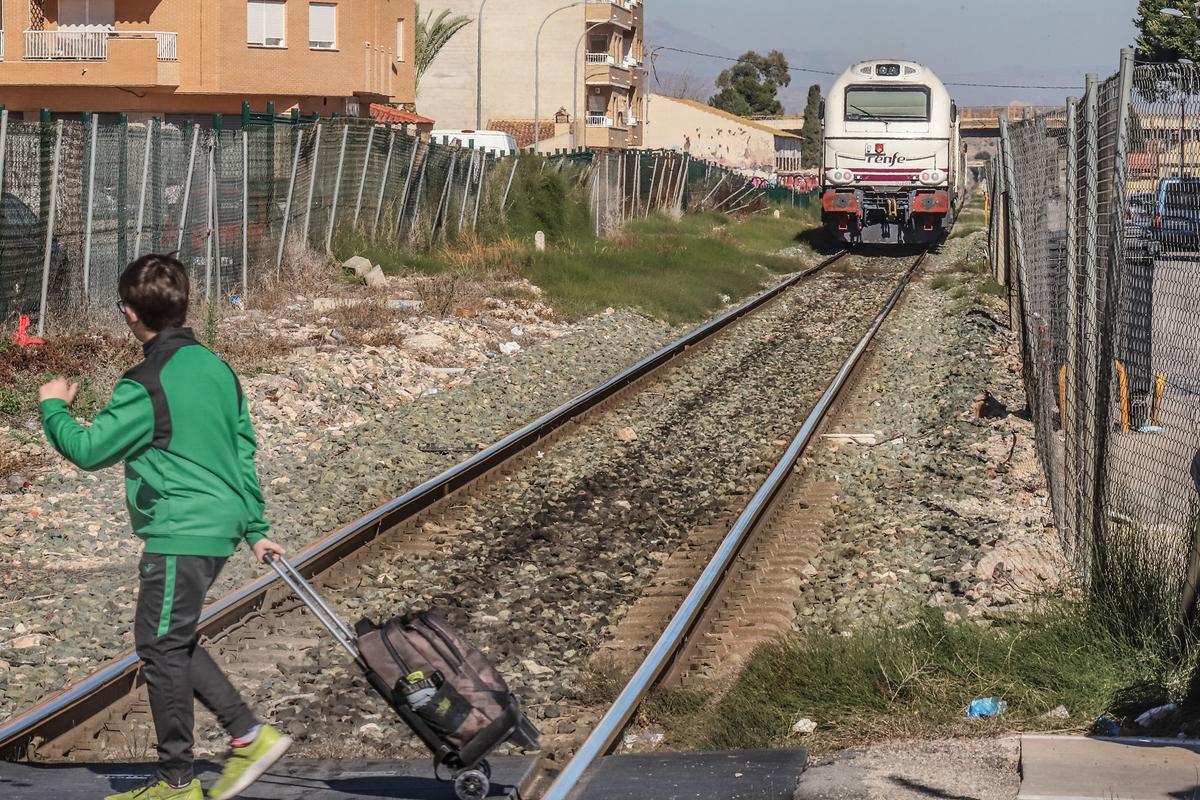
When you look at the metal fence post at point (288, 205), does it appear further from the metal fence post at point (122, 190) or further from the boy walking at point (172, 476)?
the boy walking at point (172, 476)

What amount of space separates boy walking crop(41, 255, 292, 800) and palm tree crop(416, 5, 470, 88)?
6535 cm

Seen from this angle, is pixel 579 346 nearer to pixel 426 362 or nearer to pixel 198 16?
pixel 426 362

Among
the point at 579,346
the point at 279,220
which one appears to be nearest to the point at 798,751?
the point at 579,346

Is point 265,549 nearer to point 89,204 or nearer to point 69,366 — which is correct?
point 69,366

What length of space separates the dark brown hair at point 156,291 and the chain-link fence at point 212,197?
10133 millimetres

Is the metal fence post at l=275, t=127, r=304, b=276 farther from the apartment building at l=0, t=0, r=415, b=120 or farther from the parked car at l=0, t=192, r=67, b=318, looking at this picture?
the apartment building at l=0, t=0, r=415, b=120

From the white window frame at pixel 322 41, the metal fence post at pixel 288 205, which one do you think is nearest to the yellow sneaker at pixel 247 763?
the metal fence post at pixel 288 205

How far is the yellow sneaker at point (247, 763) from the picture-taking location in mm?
4648

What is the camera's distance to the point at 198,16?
4194 cm

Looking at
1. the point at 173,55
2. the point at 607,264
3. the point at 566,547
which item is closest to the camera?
the point at 566,547

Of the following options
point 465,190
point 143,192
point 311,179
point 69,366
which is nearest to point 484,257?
point 465,190

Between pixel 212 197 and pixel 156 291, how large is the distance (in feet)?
46.0

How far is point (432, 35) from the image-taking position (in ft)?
231

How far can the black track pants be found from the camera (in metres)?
4.47
